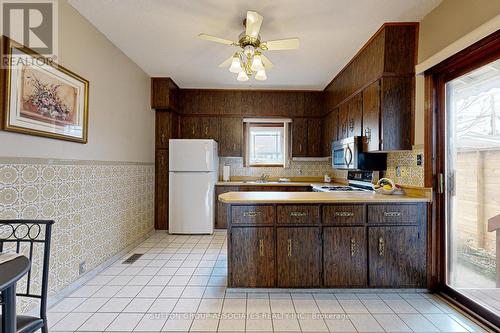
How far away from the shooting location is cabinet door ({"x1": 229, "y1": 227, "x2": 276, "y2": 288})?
2287mm

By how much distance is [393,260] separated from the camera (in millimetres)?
2305

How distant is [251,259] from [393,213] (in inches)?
53.9

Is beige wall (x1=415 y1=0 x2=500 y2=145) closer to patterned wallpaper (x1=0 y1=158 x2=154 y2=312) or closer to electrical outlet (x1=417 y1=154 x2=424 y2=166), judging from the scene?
electrical outlet (x1=417 y1=154 x2=424 y2=166)

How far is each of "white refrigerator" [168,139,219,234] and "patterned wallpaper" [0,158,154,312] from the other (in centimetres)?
67

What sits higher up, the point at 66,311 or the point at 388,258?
the point at 388,258

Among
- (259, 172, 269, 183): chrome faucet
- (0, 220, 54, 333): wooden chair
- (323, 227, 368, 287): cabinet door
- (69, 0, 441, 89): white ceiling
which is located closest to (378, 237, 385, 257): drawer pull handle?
(323, 227, 368, 287): cabinet door

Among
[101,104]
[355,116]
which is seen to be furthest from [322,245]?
[101,104]

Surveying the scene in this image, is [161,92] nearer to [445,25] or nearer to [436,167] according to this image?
[445,25]

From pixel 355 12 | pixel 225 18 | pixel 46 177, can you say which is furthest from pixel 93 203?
pixel 355 12

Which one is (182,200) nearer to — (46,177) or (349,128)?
(46,177)

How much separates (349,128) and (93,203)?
317cm

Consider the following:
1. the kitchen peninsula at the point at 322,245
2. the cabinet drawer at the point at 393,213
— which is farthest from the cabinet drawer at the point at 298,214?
the cabinet drawer at the point at 393,213

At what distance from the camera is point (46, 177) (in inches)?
77.7

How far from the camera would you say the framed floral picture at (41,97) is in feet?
5.54
